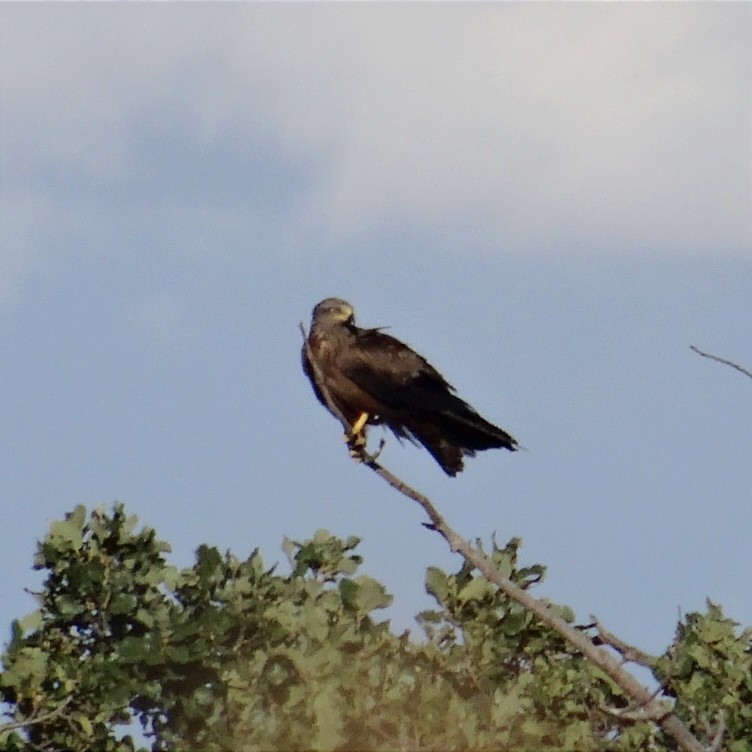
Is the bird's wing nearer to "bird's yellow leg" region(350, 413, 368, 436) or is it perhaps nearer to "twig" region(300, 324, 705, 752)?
"bird's yellow leg" region(350, 413, 368, 436)

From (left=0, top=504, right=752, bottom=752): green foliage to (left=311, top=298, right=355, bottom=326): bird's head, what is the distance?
10.9ft

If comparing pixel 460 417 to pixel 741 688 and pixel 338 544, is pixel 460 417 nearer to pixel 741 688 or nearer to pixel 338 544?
pixel 338 544

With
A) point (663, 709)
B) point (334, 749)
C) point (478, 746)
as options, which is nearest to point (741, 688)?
point (663, 709)

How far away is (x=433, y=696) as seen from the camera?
856cm

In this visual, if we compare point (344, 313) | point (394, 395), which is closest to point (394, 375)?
point (394, 395)

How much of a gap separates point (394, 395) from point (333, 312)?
1.36m

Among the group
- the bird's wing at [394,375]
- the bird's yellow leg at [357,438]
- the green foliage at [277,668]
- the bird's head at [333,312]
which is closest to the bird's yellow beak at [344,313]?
the bird's head at [333,312]

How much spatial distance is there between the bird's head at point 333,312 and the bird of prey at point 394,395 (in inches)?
6.1

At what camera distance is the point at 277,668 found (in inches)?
349

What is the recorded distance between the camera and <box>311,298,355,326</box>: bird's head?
1278cm

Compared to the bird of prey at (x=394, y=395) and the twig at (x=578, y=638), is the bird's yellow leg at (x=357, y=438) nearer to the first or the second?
the bird of prey at (x=394, y=395)

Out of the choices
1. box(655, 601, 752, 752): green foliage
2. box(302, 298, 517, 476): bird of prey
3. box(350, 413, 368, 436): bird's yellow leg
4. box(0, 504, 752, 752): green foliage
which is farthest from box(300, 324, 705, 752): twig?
box(350, 413, 368, 436): bird's yellow leg

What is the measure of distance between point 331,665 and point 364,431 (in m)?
3.46

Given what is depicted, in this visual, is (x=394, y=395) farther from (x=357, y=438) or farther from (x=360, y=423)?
(x=357, y=438)
